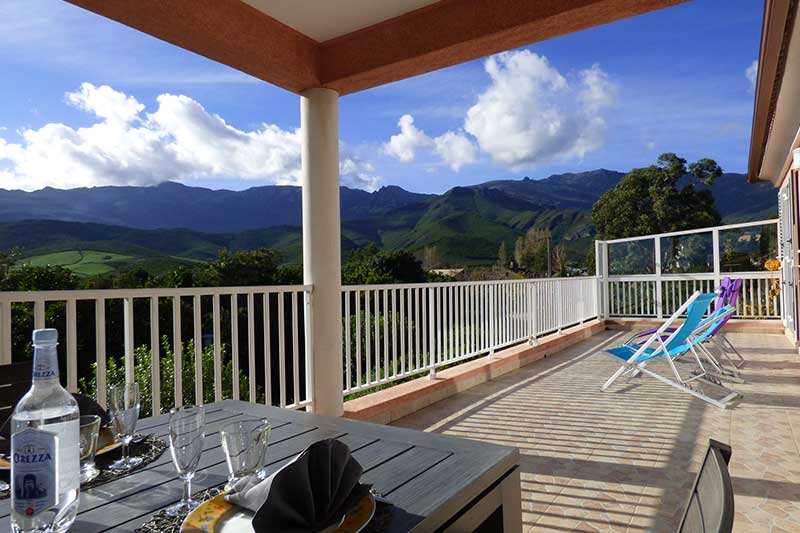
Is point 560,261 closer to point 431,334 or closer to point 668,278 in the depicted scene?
point 668,278

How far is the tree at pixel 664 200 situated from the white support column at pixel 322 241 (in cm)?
2359

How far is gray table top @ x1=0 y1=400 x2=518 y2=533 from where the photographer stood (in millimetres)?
933

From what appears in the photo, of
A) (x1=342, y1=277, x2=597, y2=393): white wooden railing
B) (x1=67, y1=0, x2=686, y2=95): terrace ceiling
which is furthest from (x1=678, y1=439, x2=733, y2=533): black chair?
(x1=342, y1=277, x2=597, y2=393): white wooden railing

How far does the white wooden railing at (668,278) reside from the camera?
32.4ft

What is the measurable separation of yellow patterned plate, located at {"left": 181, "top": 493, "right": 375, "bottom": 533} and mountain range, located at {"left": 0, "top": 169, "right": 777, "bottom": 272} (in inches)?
659

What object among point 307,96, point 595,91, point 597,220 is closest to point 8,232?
point 307,96

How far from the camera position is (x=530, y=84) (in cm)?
5059

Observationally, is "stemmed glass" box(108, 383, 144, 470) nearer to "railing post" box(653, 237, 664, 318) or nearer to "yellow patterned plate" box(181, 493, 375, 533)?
"yellow patterned plate" box(181, 493, 375, 533)

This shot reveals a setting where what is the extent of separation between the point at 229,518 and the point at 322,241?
302 centimetres

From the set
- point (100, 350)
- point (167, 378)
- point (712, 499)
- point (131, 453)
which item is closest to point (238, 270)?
point (167, 378)

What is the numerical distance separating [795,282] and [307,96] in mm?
7320

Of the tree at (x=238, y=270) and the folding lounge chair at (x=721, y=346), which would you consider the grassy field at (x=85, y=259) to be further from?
the folding lounge chair at (x=721, y=346)

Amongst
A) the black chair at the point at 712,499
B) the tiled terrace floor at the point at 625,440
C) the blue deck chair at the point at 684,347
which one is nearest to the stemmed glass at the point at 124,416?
the black chair at the point at 712,499

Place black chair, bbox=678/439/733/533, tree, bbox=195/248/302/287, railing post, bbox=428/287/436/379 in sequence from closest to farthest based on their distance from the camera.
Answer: black chair, bbox=678/439/733/533
railing post, bbox=428/287/436/379
tree, bbox=195/248/302/287
